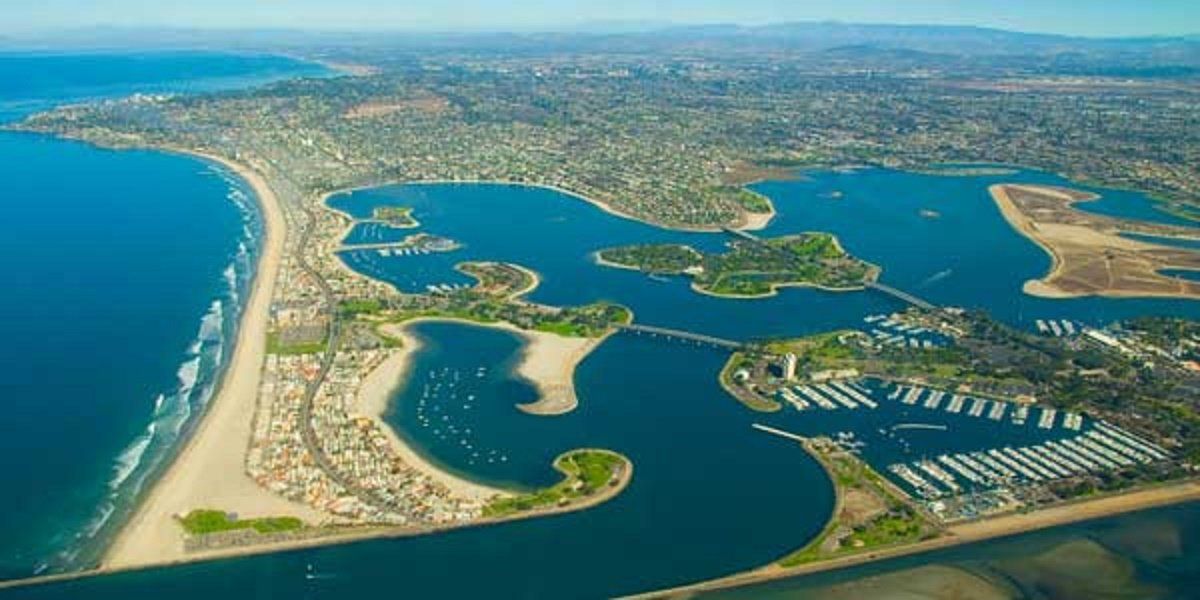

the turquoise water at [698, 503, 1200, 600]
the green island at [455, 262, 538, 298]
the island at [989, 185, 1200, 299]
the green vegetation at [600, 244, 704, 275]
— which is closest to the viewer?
the turquoise water at [698, 503, 1200, 600]

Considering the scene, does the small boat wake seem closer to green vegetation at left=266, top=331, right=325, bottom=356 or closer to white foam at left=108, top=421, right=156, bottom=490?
green vegetation at left=266, top=331, right=325, bottom=356

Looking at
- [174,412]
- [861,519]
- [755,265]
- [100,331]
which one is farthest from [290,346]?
[755,265]

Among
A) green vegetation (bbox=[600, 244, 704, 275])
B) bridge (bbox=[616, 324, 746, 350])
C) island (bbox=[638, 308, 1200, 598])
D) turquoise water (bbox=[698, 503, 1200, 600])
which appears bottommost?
turquoise water (bbox=[698, 503, 1200, 600])

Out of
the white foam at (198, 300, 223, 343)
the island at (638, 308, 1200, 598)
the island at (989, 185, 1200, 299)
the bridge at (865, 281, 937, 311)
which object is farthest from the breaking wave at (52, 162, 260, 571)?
the island at (989, 185, 1200, 299)

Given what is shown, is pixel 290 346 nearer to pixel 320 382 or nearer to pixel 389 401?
pixel 320 382

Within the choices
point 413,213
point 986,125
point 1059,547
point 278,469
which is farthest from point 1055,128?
point 278,469

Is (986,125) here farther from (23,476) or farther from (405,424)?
(23,476)

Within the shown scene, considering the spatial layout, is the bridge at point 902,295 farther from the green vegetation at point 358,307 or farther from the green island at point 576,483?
the green vegetation at point 358,307
